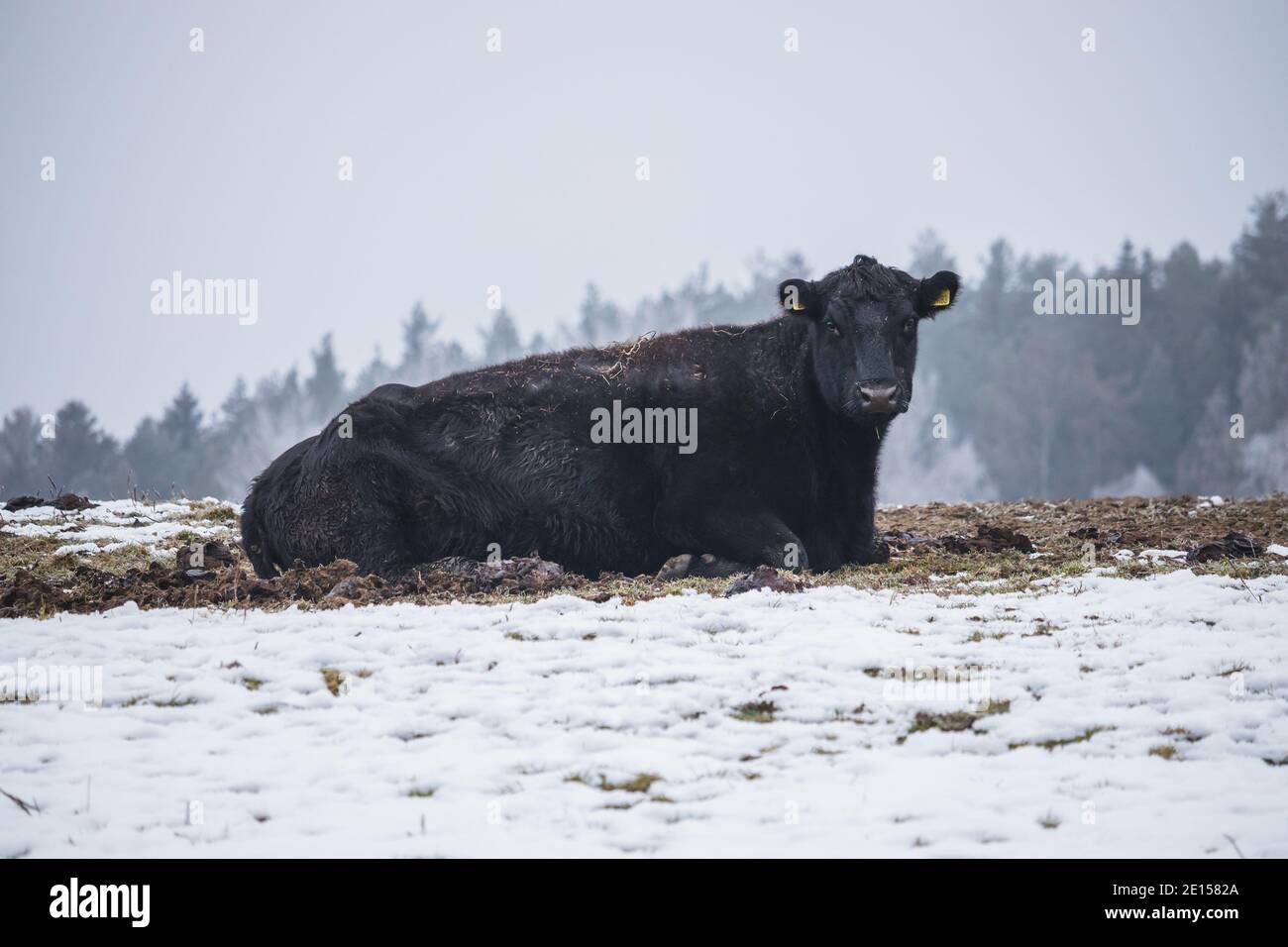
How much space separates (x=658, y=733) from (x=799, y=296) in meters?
6.19

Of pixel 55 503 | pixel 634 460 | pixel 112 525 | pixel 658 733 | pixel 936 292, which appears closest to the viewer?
pixel 658 733

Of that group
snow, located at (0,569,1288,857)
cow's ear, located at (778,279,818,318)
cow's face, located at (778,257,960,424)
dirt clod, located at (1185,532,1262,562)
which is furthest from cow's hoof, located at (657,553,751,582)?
dirt clod, located at (1185,532,1262,562)

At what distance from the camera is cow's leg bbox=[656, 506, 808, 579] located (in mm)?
10547

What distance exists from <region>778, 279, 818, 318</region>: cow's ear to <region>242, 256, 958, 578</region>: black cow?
0.7 inches

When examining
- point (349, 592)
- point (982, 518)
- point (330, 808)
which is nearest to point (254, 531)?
point (349, 592)

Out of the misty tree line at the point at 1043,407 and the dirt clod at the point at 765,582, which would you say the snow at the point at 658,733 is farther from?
the misty tree line at the point at 1043,407

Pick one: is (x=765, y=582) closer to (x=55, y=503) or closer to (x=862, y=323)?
(x=862, y=323)

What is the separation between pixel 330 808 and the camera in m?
5.08

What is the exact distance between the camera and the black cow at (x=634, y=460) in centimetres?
1063

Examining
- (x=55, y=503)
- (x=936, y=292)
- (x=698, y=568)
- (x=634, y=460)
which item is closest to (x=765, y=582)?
(x=698, y=568)

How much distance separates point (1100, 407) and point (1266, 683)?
237ft

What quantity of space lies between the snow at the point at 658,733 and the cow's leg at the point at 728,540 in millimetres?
2189

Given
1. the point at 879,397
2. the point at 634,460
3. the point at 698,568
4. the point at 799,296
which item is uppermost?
the point at 799,296

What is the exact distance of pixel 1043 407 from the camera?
3022 inches
